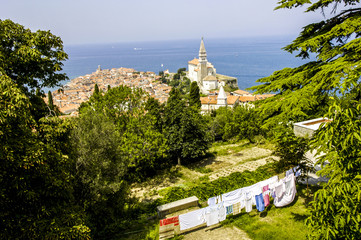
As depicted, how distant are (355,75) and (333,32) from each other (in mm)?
2561

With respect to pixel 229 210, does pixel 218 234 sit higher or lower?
lower

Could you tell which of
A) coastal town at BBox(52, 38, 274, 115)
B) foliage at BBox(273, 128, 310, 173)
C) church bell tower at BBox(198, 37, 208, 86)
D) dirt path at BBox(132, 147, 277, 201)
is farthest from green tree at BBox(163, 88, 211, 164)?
church bell tower at BBox(198, 37, 208, 86)

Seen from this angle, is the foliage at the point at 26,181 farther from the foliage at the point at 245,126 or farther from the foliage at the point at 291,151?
the foliage at the point at 245,126

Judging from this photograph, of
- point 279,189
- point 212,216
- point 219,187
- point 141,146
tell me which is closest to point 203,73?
point 141,146

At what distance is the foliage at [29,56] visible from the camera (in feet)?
19.6

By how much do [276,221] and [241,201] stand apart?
127 cm

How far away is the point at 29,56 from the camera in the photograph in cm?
602

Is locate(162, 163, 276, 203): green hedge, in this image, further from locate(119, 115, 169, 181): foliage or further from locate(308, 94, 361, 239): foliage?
locate(308, 94, 361, 239): foliage

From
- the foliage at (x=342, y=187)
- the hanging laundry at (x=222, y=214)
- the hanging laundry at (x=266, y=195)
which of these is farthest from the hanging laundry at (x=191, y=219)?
the foliage at (x=342, y=187)

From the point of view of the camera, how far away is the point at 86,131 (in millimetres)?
10594

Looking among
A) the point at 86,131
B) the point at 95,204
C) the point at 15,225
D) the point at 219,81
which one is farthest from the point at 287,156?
the point at 219,81

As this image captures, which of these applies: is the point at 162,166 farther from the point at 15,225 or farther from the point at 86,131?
the point at 15,225

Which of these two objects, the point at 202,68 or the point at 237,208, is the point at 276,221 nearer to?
the point at 237,208

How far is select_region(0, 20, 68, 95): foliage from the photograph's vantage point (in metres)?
5.97
